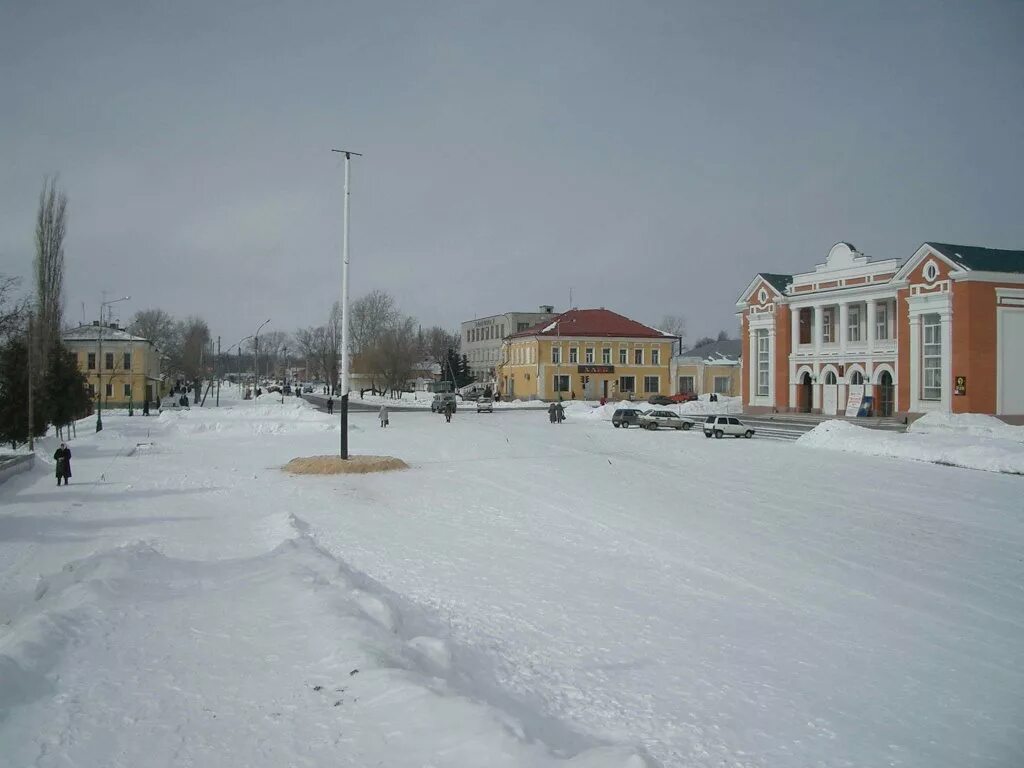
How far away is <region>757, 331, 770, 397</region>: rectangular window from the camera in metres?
62.1

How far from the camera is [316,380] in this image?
18275 cm

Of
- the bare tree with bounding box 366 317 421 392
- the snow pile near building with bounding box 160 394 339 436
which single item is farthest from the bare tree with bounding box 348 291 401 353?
the snow pile near building with bounding box 160 394 339 436

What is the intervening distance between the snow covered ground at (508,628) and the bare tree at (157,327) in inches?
4753

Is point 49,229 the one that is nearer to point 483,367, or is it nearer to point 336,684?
point 336,684

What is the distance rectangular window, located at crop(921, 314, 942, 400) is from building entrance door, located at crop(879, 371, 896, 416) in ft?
14.1

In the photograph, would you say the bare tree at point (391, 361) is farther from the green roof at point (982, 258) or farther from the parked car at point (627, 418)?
the green roof at point (982, 258)

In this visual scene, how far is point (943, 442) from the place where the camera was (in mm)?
30484

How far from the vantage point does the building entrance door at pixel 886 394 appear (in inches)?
2028

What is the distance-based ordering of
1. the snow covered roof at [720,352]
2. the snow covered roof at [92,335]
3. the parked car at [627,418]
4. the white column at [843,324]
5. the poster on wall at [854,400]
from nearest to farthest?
the parked car at [627,418] < the poster on wall at [854,400] < the white column at [843,324] < the snow covered roof at [92,335] < the snow covered roof at [720,352]

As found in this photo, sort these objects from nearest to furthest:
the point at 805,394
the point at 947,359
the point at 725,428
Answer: the point at 725,428 → the point at 947,359 → the point at 805,394

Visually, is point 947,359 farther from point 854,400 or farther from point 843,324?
point 843,324

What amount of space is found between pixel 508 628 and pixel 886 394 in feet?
163

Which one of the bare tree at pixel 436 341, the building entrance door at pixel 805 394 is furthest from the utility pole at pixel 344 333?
the bare tree at pixel 436 341

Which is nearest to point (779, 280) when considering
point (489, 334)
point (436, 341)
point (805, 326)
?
point (805, 326)
